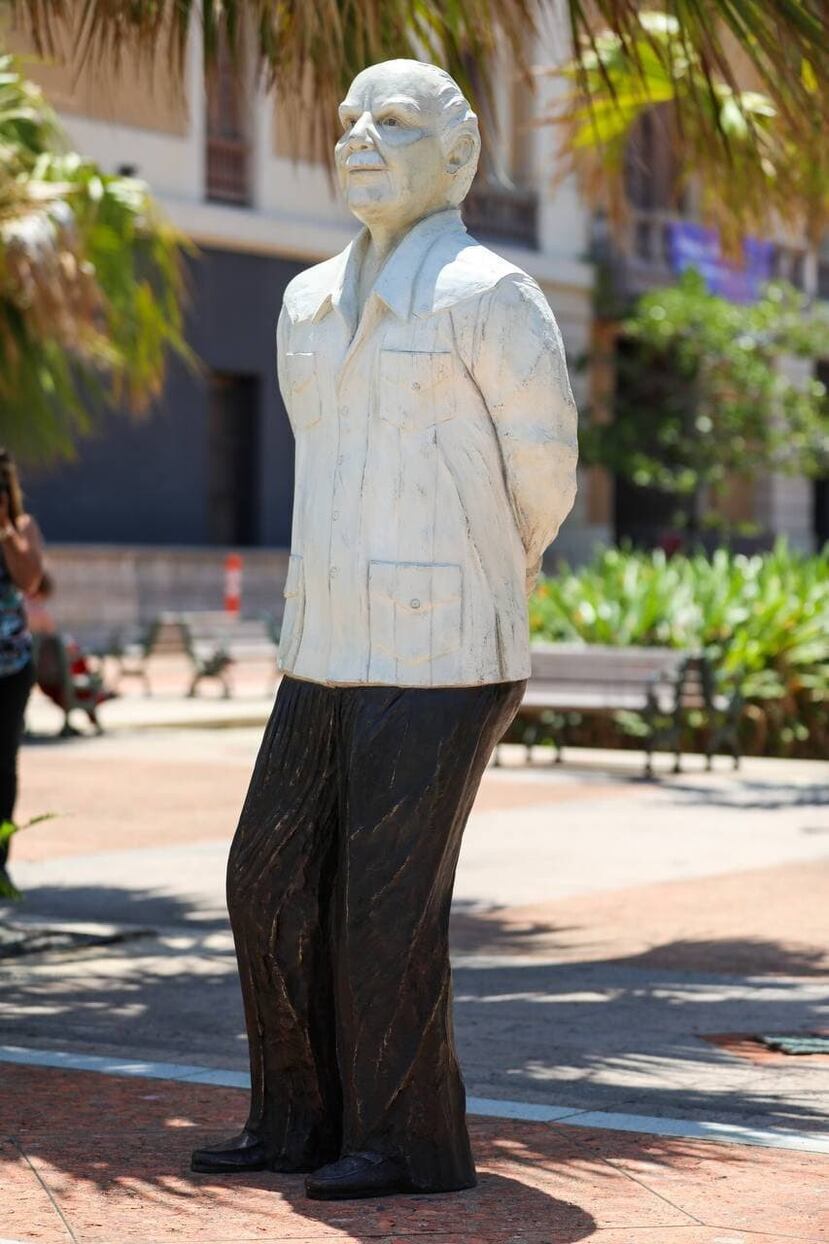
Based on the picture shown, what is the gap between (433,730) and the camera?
187 inches

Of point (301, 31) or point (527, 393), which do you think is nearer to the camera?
point (527, 393)

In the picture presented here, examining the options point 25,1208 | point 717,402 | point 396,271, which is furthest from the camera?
point 717,402

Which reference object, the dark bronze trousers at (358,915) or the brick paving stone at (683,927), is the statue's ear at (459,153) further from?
the brick paving stone at (683,927)

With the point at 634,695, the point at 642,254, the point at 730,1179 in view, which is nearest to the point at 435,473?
the point at 730,1179

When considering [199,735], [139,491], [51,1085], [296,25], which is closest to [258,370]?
[139,491]

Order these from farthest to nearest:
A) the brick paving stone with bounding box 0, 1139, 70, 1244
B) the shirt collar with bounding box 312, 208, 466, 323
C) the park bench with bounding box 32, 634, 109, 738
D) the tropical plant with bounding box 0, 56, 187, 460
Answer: the park bench with bounding box 32, 634, 109, 738 → the tropical plant with bounding box 0, 56, 187, 460 → the shirt collar with bounding box 312, 208, 466, 323 → the brick paving stone with bounding box 0, 1139, 70, 1244

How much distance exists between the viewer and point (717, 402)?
3641cm

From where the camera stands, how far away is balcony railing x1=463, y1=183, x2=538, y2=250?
124 ft

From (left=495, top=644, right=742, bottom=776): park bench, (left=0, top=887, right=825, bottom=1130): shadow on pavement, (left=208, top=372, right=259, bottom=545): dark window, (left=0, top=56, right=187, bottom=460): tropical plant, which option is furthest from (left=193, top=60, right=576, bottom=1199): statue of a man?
(left=208, top=372, right=259, bottom=545): dark window

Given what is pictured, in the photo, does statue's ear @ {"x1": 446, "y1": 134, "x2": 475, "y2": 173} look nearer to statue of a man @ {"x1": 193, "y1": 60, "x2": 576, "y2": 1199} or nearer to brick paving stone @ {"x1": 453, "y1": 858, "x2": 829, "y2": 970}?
statue of a man @ {"x1": 193, "y1": 60, "x2": 576, "y2": 1199}

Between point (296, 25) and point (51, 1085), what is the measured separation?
384cm

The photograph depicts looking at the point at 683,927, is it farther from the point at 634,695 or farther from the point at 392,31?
the point at 634,695

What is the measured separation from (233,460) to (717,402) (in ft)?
25.8

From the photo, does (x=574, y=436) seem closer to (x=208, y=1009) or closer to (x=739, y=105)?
(x=208, y=1009)
